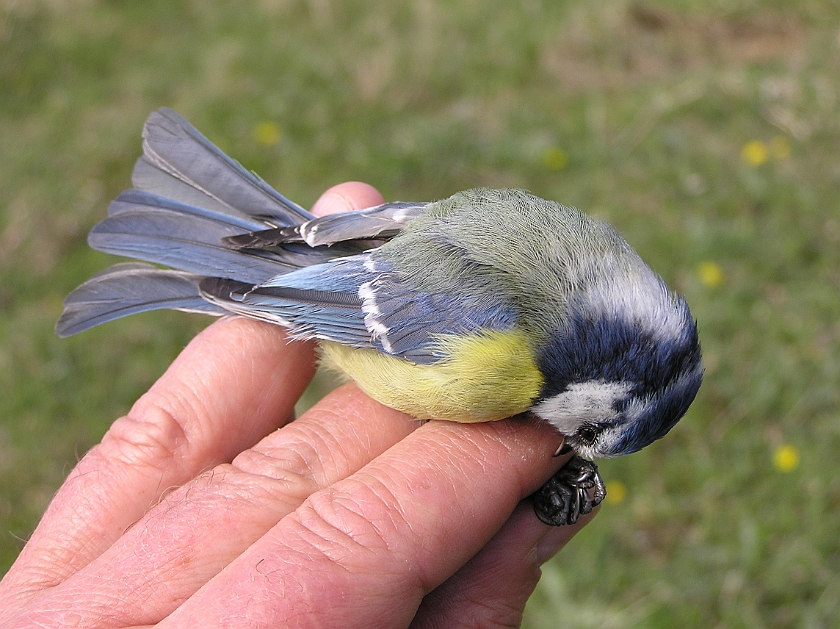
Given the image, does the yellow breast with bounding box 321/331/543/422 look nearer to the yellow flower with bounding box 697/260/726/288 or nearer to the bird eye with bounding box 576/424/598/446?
the bird eye with bounding box 576/424/598/446

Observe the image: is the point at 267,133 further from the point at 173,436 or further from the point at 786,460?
the point at 786,460

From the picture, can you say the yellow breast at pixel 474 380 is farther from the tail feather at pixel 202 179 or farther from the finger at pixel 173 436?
the tail feather at pixel 202 179

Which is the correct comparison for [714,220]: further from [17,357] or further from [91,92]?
[91,92]

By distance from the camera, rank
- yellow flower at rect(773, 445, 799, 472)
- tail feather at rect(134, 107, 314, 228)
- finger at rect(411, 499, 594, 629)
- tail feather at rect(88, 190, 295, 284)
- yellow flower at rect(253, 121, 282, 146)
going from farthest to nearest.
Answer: yellow flower at rect(253, 121, 282, 146)
yellow flower at rect(773, 445, 799, 472)
tail feather at rect(134, 107, 314, 228)
tail feather at rect(88, 190, 295, 284)
finger at rect(411, 499, 594, 629)

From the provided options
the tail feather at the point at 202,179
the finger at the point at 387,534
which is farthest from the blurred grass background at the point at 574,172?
the tail feather at the point at 202,179

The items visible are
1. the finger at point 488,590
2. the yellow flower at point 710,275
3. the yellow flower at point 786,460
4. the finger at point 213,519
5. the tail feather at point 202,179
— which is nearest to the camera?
the finger at point 213,519

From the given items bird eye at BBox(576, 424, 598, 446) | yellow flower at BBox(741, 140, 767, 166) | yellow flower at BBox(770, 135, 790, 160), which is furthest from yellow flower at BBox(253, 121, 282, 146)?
bird eye at BBox(576, 424, 598, 446)

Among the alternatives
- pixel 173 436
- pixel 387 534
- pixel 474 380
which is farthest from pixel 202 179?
pixel 387 534

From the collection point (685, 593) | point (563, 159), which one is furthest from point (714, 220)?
point (685, 593)
